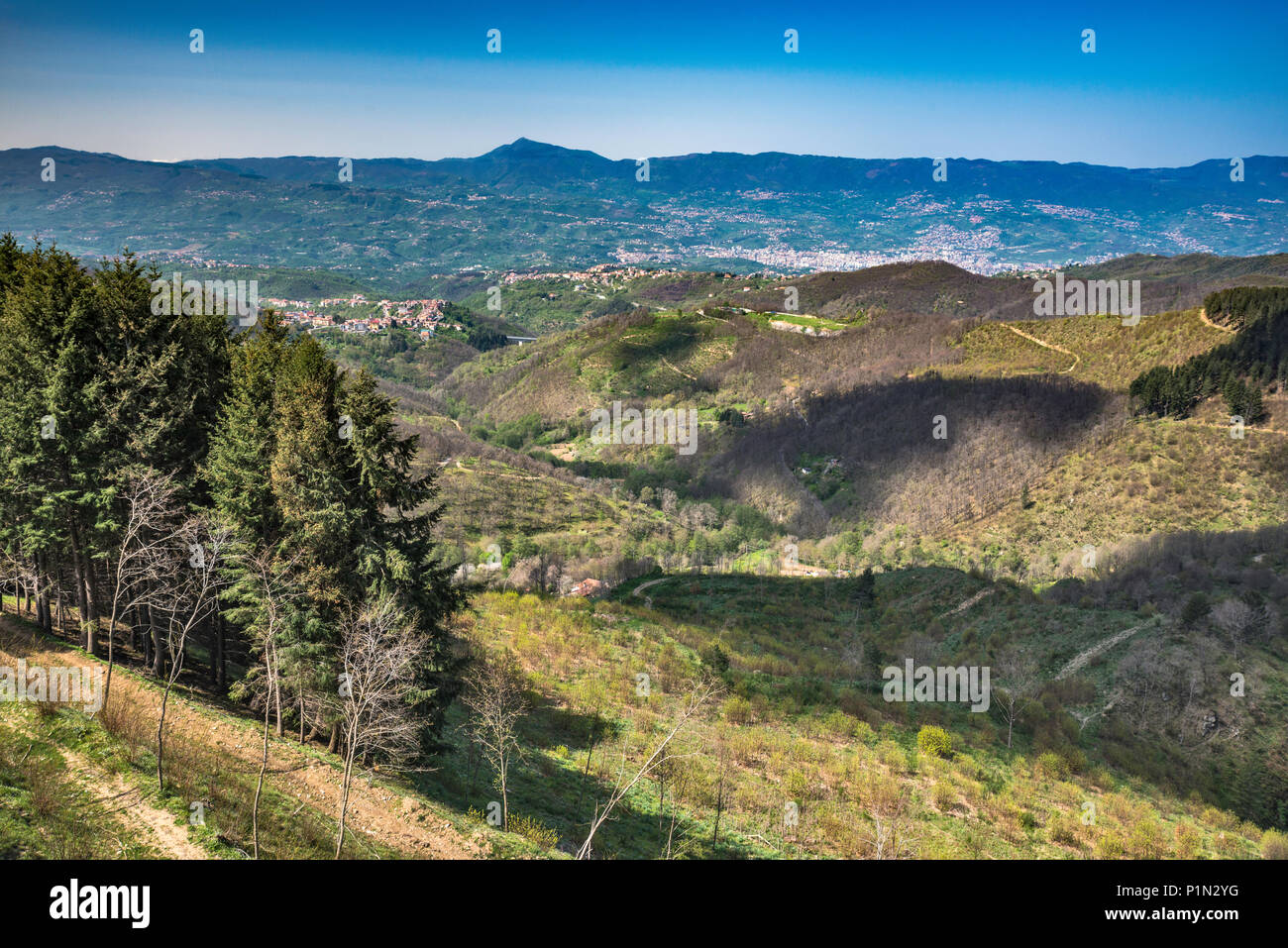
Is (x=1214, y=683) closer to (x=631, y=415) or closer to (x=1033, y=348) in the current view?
(x=1033, y=348)

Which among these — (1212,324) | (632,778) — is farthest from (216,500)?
(1212,324)

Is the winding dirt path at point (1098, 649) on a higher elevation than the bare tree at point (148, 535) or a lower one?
lower

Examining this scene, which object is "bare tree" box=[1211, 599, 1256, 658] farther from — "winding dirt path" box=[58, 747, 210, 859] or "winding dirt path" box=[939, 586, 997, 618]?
"winding dirt path" box=[58, 747, 210, 859]

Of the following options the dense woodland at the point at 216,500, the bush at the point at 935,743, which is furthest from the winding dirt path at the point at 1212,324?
the dense woodland at the point at 216,500

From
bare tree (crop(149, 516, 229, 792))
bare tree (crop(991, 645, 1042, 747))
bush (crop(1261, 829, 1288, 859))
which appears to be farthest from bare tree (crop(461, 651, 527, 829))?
bush (crop(1261, 829, 1288, 859))

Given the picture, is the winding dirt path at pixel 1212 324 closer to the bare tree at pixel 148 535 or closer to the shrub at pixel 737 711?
the shrub at pixel 737 711

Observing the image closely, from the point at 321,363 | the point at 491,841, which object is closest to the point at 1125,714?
the point at 491,841

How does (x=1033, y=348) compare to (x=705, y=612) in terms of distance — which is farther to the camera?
(x=1033, y=348)
